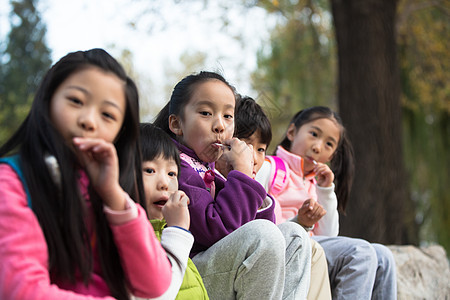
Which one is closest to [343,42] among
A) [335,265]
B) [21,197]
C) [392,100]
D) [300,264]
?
[392,100]

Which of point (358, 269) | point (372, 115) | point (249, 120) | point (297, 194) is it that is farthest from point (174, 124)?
point (372, 115)

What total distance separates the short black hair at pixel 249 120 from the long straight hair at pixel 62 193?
1158mm

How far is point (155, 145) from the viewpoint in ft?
6.05

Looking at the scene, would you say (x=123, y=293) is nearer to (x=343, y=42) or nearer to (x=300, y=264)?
(x=300, y=264)

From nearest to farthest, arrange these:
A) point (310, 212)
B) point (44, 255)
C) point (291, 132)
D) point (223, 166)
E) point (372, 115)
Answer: point (44, 255) → point (223, 166) → point (310, 212) → point (291, 132) → point (372, 115)

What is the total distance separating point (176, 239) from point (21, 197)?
511mm

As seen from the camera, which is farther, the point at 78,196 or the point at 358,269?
the point at 358,269

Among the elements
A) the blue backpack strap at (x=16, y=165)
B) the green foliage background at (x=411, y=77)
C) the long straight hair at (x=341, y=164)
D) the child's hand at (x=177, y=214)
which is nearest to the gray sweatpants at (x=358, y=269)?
the long straight hair at (x=341, y=164)

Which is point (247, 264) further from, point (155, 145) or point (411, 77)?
point (411, 77)

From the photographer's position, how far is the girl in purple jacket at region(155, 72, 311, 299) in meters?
1.75

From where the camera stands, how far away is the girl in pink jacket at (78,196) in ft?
3.67

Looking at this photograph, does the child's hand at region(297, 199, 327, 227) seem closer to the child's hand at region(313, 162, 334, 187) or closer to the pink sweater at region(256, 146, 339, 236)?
the pink sweater at region(256, 146, 339, 236)

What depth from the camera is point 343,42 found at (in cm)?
557

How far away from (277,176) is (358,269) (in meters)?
0.59
